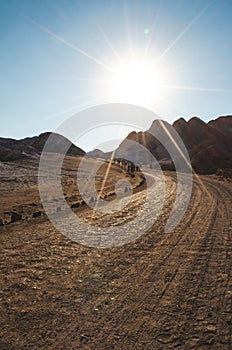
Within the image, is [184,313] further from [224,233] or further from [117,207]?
[117,207]

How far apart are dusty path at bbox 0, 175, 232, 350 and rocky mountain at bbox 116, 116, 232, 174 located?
61411 millimetres

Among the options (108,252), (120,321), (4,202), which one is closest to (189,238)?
(108,252)

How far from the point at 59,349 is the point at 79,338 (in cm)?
34

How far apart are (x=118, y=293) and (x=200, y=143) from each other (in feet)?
331

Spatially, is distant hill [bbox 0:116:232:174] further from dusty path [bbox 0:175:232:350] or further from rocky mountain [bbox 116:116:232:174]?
dusty path [bbox 0:175:232:350]

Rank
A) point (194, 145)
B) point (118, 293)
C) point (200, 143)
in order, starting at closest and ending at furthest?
point (118, 293)
point (194, 145)
point (200, 143)

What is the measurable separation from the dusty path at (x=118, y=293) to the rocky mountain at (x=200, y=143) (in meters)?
61.4

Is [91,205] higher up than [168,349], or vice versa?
[91,205]

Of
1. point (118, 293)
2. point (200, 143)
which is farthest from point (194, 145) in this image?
point (118, 293)

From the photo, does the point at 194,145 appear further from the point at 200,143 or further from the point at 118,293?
the point at 118,293

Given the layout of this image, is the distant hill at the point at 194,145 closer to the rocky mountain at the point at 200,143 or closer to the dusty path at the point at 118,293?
the rocky mountain at the point at 200,143

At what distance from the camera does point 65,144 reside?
117250 mm

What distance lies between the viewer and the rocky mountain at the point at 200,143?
2937 inches

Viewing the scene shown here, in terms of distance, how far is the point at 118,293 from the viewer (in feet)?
17.1
